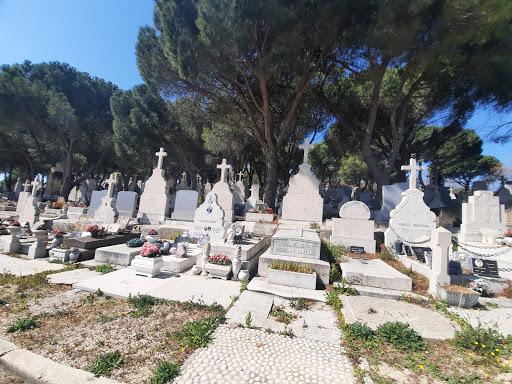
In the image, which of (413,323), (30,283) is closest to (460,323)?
(413,323)

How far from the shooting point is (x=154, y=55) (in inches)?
536

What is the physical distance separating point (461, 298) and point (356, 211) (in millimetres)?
4427

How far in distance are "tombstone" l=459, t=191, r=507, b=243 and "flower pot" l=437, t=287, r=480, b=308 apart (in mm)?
7166

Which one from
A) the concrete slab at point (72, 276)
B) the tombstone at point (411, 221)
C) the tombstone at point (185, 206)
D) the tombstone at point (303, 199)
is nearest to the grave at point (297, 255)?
the concrete slab at point (72, 276)

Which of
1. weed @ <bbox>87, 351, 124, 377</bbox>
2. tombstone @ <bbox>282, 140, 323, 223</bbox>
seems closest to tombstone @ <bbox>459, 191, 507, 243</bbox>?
tombstone @ <bbox>282, 140, 323, 223</bbox>

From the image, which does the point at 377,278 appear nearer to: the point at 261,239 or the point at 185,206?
the point at 261,239

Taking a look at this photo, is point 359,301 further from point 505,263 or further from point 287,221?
point 287,221

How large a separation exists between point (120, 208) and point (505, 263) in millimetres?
15897

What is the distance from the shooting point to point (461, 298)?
4.33 metres

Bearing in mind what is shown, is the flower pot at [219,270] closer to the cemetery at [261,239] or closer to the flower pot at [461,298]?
the cemetery at [261,239]

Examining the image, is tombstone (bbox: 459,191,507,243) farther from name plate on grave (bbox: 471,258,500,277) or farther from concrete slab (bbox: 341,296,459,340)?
concrete slab (bbox: 341,296,459,340)

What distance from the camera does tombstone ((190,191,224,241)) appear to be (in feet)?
28.4

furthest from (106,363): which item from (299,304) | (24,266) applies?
(24,266)

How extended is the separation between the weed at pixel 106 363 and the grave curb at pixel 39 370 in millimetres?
55
